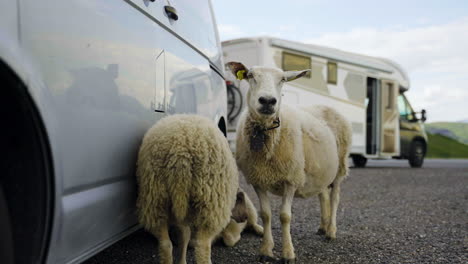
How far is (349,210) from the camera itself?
21.9ft

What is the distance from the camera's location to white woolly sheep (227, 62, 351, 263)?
3791mm

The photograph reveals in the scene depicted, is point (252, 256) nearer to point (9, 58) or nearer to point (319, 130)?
point (319, 130)

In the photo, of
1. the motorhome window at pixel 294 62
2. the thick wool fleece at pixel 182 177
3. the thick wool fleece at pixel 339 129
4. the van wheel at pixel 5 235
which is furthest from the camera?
the motorhome window at pixel 294 62

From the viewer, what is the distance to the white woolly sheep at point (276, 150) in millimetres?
3791

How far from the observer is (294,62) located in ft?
41.7

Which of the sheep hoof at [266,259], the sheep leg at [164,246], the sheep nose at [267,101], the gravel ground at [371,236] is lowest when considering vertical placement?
the gravel ground at [371,236]

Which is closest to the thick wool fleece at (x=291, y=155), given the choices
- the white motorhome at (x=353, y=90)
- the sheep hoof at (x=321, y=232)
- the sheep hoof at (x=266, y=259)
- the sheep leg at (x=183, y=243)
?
the sheep hoof at (x=266, y=259)

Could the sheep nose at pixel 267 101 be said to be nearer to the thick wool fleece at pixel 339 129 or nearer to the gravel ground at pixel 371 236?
the gravel ground at pixel 371 236

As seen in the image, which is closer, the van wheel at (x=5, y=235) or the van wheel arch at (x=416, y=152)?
the van wheel at (x=5, y=235)

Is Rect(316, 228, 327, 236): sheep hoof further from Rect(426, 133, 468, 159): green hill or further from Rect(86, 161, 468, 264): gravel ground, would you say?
Rect(426, 133, 468, 159): green hill

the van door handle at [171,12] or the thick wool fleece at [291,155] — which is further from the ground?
the van door handle at [171,12]

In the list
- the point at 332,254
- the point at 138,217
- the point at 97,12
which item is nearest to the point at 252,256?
the point at 332,254

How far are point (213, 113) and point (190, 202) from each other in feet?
5.72

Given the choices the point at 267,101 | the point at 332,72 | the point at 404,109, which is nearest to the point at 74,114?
the point at 267,101
